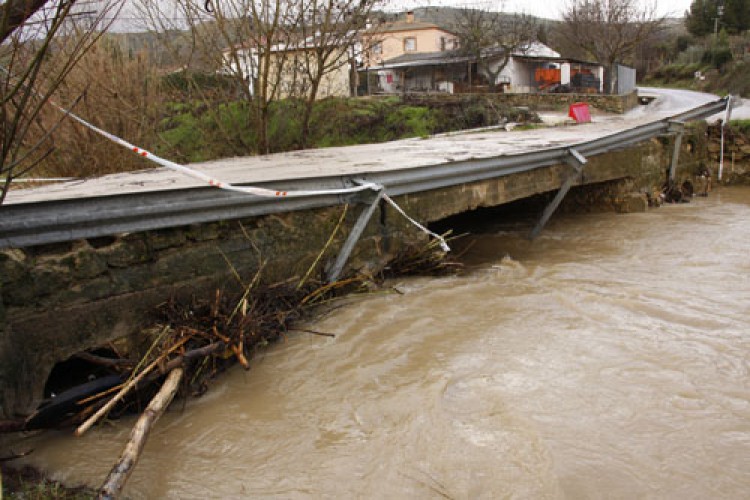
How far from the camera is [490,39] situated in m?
36.2

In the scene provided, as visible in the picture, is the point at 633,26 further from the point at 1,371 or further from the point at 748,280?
the point at 1,371

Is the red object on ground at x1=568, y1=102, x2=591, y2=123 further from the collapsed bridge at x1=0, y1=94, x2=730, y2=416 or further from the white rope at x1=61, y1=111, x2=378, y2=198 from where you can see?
the white rope at x1=61, y1=111, x2=378, y2=198

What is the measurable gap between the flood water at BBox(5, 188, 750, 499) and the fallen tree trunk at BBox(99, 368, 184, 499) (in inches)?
11.8

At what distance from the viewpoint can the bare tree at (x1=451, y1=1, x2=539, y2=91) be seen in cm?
3428

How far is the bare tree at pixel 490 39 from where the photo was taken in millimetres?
34281

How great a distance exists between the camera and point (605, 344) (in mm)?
4363

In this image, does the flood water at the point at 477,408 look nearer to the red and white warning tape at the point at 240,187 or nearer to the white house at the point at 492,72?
the red and white warning tape at the point at 240,187

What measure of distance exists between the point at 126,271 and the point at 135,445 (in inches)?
50.7

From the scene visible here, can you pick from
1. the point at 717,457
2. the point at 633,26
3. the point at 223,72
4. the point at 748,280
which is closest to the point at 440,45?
the point at 633,26

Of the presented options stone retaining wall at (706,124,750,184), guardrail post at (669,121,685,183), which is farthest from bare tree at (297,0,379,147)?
stone retaining wall at (706,124,750,184)

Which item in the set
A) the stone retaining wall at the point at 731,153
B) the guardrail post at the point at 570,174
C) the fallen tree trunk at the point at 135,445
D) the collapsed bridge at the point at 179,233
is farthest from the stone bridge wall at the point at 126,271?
the stone retaining wall at the point at 731,153

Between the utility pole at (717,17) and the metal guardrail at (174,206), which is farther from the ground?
the utility pole at (717,17)

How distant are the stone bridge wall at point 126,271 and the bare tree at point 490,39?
31168mm

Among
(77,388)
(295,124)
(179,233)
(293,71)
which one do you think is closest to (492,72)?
(295,124)
